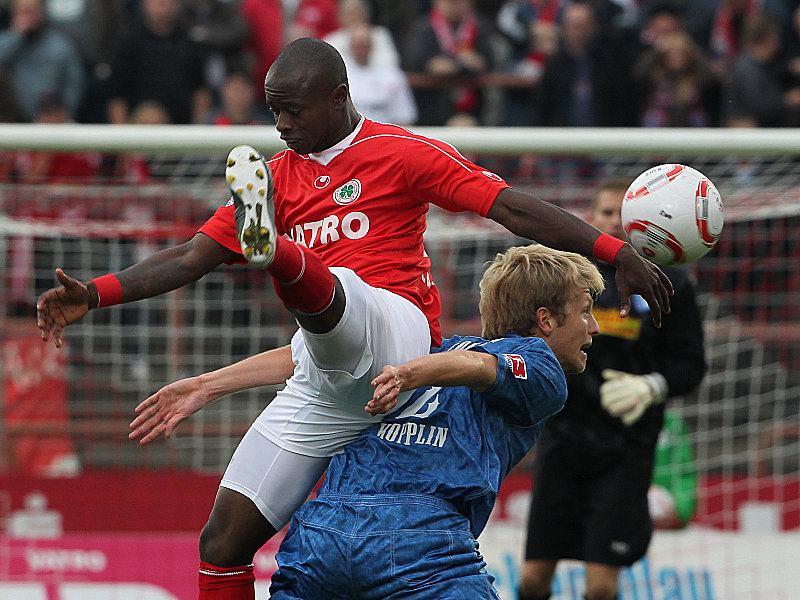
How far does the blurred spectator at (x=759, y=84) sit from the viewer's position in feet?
30.7

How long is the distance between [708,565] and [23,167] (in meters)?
4.73

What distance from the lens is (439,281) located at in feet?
24.3

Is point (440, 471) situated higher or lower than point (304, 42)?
lower

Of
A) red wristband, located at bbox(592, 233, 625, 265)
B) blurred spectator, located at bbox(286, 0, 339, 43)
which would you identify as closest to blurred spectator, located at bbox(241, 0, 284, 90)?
blurred spectator, located at bbox(286, 0, 339, 43)

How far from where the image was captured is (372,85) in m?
9.16

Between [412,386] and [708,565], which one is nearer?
[412,386]

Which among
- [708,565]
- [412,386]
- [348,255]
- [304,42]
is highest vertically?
[304,42]

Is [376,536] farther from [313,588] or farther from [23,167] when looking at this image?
[23,167]

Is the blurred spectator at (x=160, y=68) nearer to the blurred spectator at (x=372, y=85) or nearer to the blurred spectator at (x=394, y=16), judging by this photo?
the blurred spectator at (x=372, y=85)

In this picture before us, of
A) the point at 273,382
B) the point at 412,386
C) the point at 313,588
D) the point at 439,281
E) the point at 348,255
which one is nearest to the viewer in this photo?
the point at 412,386

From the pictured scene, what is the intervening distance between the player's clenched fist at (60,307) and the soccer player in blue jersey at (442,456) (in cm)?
38

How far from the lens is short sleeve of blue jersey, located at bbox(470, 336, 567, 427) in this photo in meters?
3.29

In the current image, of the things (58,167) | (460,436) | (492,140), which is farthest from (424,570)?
(58,167)

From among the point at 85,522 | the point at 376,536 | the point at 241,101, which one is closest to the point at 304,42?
the point at 376,536
